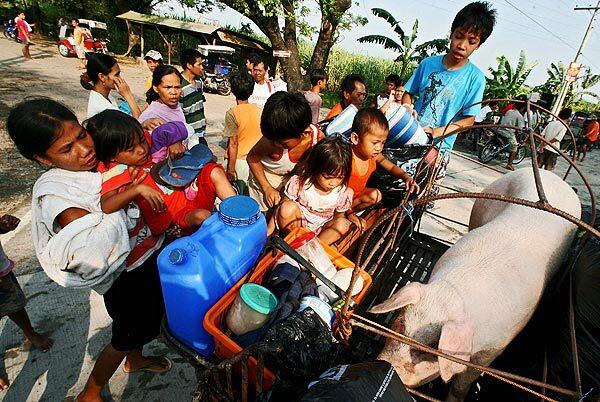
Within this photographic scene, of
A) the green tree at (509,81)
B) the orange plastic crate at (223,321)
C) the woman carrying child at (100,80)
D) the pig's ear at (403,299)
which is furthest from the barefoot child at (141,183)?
the green tree at (509,81)

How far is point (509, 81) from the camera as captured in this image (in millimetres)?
13953

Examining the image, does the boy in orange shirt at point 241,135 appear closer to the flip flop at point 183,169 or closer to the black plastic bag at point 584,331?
the flip flop at point 183,169

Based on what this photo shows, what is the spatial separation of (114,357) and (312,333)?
1.30 metres

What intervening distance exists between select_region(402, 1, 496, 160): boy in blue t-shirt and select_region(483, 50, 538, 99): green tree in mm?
12590

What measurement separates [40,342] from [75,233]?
153 centimetres

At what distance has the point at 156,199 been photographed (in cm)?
153

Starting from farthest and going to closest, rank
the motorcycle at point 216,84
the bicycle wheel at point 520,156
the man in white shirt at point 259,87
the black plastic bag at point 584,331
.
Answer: the motorcycle at point 216,84 < the bicycle wheel at point 520,156 < the man in white shirt at point 259,87 < the black plastic bag at point 584,331

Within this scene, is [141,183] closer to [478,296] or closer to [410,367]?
[410,367]

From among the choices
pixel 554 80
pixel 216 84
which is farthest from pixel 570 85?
pixel 216 84

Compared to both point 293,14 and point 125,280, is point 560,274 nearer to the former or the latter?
point 125,280

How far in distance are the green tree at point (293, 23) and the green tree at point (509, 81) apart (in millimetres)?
6339

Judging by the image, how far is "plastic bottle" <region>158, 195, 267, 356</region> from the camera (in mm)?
1229

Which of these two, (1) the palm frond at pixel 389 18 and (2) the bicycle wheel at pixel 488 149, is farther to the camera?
(1) the palm frond at pixel 389 18

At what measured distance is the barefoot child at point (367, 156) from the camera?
239 centimetres
